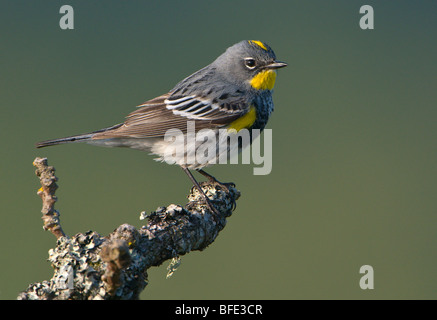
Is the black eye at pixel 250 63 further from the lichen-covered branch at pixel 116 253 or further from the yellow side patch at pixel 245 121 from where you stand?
the lichen-covered branch at pixel 116 253

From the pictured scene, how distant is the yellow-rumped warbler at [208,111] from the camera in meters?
5.49

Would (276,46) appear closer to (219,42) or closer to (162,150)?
(219,42)

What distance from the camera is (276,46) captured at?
1118 cm

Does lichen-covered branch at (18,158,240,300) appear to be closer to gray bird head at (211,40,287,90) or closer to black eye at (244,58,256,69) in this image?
gray bird head at (211,40,287,90)

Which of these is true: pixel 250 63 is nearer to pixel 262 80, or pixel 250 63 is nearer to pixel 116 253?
pixel 262 80

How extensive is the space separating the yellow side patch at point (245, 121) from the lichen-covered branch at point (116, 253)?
150 centimetres

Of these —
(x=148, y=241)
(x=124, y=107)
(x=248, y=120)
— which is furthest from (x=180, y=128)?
(x=124, y=107)

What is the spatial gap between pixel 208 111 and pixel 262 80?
771 mm

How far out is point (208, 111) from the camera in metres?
5.66

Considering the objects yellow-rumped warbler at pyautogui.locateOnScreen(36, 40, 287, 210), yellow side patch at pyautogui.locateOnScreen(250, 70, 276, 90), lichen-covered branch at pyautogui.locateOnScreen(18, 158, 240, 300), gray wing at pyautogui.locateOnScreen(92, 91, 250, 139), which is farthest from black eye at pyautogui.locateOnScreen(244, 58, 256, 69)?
lichen-covered branch at pyautogui.locateOnScreen(18, 158, 240, 300)

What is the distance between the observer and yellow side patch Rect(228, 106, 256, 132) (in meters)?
5.57

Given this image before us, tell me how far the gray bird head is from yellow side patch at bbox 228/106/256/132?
0.40 metres

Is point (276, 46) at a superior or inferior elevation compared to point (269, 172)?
superior

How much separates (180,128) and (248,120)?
0.73 meters
